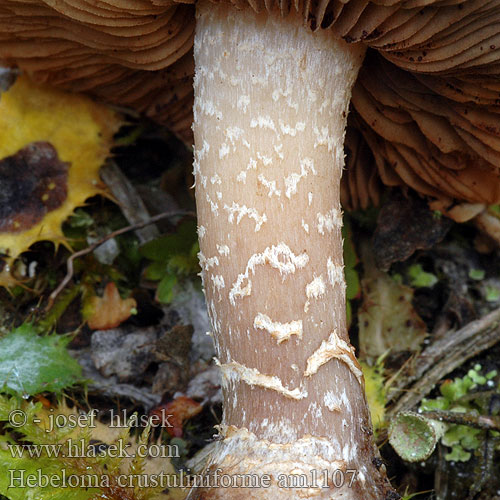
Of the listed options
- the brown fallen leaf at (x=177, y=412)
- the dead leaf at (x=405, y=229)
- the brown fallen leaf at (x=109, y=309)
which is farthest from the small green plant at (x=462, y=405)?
the brown fallen leaf at (x=109, y=309)

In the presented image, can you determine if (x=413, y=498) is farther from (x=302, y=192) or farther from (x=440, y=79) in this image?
(x=440, y=79)

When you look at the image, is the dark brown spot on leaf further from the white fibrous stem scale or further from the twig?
the twig

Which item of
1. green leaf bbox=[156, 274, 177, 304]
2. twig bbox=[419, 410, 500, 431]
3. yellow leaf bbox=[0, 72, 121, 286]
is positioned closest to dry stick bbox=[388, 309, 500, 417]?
twig bbox=[419, 410, 500, 431]

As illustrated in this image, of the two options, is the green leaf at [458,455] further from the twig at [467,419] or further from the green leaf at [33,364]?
the green leaf at [33,364]

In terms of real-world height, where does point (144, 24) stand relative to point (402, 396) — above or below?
above

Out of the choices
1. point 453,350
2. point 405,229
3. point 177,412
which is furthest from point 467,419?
point 177,412

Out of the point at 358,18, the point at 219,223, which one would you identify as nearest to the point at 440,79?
the point at 358,18
